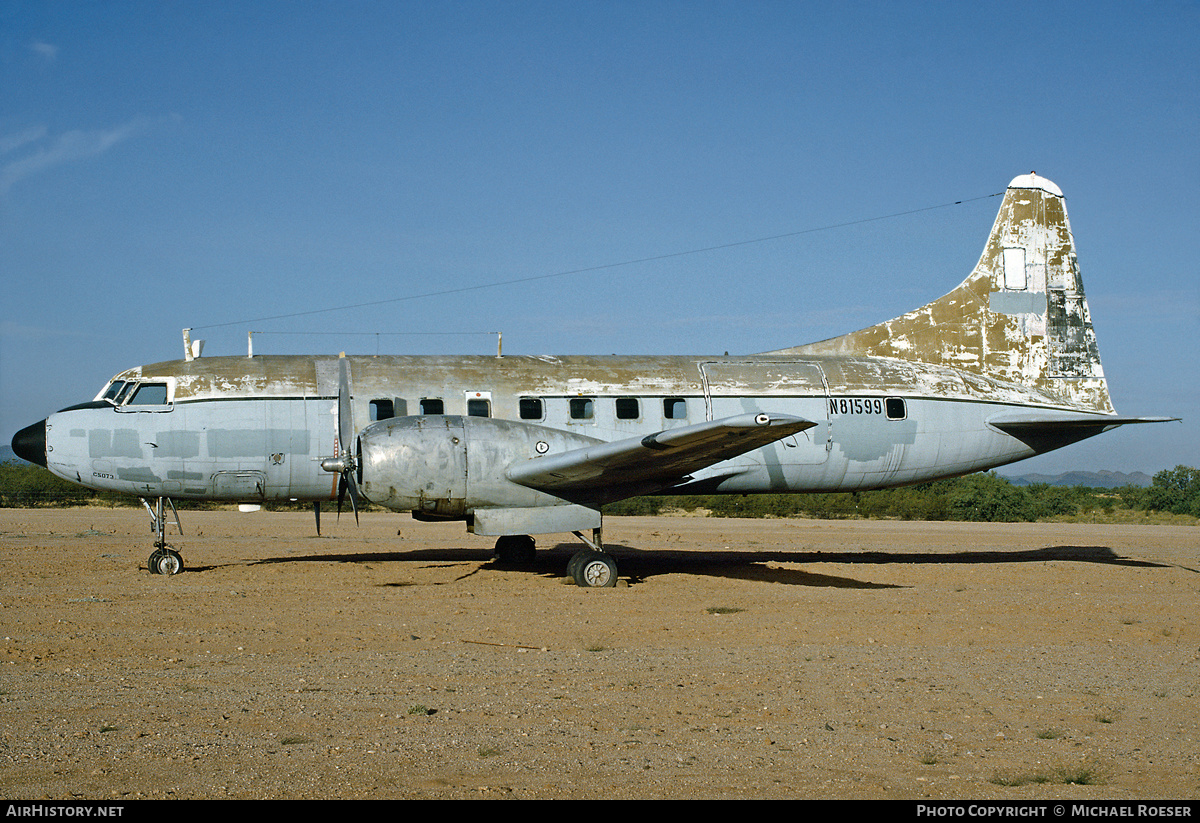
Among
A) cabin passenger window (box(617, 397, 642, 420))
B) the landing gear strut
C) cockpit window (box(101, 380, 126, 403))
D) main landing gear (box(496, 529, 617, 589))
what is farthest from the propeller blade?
cabin passenger window (box(617, 397, 642, 420))

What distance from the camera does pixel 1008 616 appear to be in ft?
39.4

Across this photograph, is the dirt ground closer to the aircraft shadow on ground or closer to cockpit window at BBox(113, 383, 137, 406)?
the aircraft shadow on ground

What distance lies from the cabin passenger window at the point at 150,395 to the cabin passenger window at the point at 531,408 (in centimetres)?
557

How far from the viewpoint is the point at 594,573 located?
14.2 metres

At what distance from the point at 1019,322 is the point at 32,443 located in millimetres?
17145

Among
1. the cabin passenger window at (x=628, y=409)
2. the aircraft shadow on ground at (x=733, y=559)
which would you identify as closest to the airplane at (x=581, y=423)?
the cabin passenger window at (x=628, y=409)

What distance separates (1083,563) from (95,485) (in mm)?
18121

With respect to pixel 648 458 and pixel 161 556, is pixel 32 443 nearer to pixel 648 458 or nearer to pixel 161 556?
pixel 161 556

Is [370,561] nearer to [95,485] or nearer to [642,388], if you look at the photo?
[95,485]

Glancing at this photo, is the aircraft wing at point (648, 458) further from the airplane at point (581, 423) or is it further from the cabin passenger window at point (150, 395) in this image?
the cabin passenger window at point (150, 395)

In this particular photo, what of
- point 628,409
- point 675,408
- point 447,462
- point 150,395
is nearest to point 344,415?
point 447,462

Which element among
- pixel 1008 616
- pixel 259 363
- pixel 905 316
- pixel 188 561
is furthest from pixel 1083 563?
pixel 188 561

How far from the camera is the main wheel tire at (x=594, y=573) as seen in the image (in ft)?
Result: 46.4

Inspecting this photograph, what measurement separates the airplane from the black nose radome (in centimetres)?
3
